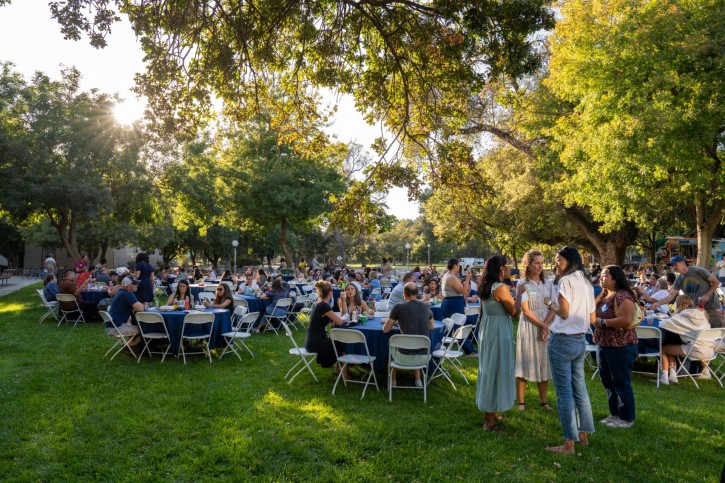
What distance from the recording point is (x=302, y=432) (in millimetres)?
5102

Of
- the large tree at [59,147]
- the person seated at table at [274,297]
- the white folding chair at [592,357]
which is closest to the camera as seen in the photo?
the white folding chair at [592,357]

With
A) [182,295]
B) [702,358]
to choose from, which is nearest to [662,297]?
[702,358]

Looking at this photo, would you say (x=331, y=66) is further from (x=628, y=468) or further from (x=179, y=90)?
(x=628, y=468)

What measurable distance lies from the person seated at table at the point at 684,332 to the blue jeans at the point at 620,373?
242 cm

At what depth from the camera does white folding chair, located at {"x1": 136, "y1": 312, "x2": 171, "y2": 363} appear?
7.78 meters

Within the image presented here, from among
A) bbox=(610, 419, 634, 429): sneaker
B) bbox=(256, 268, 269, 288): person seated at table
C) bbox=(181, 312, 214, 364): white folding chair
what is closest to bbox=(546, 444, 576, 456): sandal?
bbox=(610, 419, 634, 429): sneaker

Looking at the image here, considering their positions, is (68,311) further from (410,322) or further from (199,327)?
(410,322)

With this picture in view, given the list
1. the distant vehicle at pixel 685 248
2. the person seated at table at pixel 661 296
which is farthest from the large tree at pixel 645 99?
the distant vehicle at pixel 685 248

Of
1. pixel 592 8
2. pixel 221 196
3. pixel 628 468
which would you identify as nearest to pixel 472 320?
pixel 628 468

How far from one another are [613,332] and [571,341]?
0.96 m

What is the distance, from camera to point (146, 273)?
11133 mm

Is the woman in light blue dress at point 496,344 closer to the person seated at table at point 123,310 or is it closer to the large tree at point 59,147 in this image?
the person seated at table at point 123,310

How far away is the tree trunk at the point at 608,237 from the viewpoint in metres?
23.2

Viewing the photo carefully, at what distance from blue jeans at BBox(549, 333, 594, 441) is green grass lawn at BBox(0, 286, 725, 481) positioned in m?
0.30
